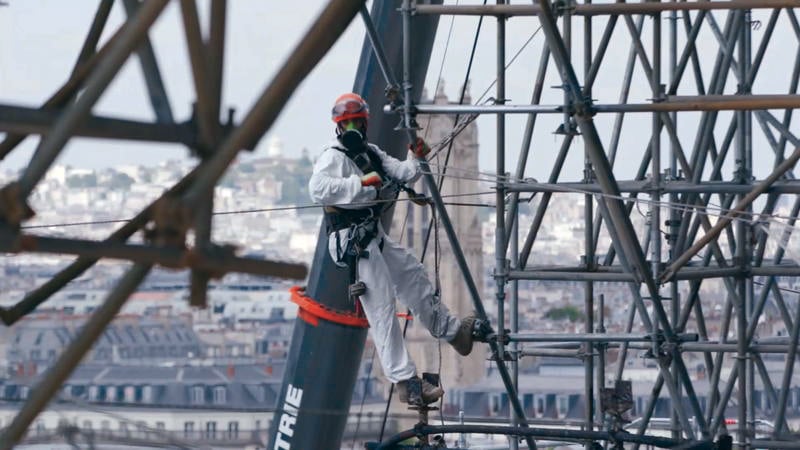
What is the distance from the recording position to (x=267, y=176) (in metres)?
76.8

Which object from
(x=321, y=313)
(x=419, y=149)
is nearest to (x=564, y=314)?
(x=321, y=313)

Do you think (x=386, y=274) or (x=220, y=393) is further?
(x=220, y=393)

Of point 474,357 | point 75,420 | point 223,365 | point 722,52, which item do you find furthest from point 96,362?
point 75,420

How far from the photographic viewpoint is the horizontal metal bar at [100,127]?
228 inches

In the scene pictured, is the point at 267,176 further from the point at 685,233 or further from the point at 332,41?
the point at 332,41

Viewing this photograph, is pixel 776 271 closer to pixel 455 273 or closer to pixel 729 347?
pixel 729 347

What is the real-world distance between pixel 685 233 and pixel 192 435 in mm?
5403

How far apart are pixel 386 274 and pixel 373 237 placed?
0.78 feet

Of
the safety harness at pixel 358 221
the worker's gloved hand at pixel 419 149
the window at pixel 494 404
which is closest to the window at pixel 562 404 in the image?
the window at pixel 494 404

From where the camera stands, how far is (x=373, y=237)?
10922 millimetres

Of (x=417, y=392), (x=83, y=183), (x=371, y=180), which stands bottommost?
(x=417, y=392)

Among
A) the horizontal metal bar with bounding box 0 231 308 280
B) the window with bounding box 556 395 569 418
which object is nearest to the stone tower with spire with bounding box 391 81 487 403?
the window with bounding box 556 395 569 418

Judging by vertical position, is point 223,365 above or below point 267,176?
below

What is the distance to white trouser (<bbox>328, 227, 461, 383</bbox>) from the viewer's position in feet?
35.9
